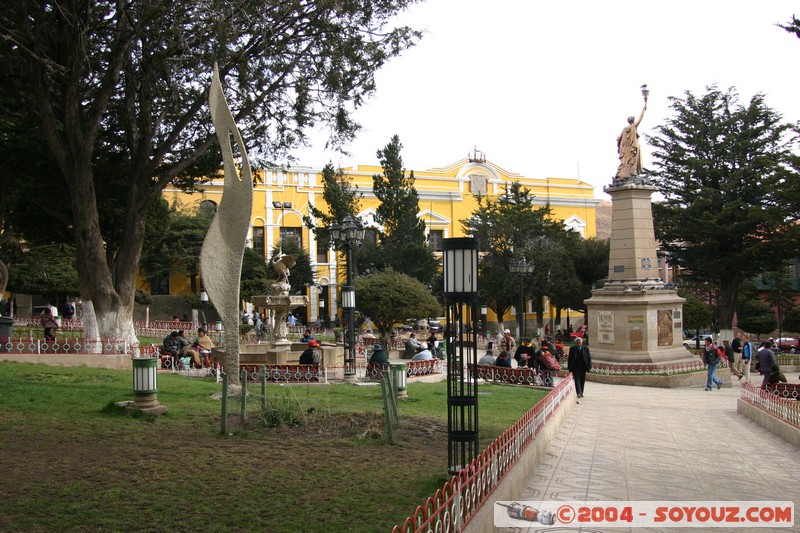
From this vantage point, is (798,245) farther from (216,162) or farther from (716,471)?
(716,471)

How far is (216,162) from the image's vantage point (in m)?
19.8

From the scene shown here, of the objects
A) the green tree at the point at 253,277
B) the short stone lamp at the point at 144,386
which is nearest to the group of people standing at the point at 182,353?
→ the short stone lamp at the point at 144,386

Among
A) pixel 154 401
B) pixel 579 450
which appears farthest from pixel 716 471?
pixel 154 401

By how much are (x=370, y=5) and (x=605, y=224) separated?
91.2 meters

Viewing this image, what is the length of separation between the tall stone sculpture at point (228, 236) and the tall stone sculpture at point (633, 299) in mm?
13255

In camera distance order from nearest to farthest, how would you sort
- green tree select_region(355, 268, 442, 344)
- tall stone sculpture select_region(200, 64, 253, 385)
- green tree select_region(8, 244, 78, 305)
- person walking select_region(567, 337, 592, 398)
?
1. tall stone sculpture select_region(200, 64, 253, 385)
2. person walking select_region(567, 337, 592, 398)
3. green tree select_region(355, 268, 442, 344)
4. green tree select_region(8, 244, 78, 305)

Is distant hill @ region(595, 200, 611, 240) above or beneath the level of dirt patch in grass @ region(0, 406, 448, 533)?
above

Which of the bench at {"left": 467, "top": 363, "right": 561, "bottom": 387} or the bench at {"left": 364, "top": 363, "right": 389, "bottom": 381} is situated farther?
the bench at {"left": 467, "top": 363, "right": 561, "bottom": 387}

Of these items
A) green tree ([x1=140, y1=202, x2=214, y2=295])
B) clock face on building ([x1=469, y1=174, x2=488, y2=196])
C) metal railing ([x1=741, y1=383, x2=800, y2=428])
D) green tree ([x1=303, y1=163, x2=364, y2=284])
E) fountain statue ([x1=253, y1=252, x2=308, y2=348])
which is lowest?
metal railing ([x1=741, y1=383, x2=800, y2=428])

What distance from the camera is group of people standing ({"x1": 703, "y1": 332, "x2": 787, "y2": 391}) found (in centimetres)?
1301

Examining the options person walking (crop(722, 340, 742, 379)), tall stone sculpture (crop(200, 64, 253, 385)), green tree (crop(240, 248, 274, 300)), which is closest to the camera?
tall stone sculpture (crop(200, 64, 253, 385))

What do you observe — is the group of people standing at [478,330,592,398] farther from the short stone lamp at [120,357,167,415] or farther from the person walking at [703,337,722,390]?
the short stone lamp at [120,357,167,415]

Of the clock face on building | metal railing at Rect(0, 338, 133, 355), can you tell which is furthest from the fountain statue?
the clock face on building

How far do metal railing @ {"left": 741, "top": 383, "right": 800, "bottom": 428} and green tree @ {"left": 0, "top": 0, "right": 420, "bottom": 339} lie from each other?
35.4ft
